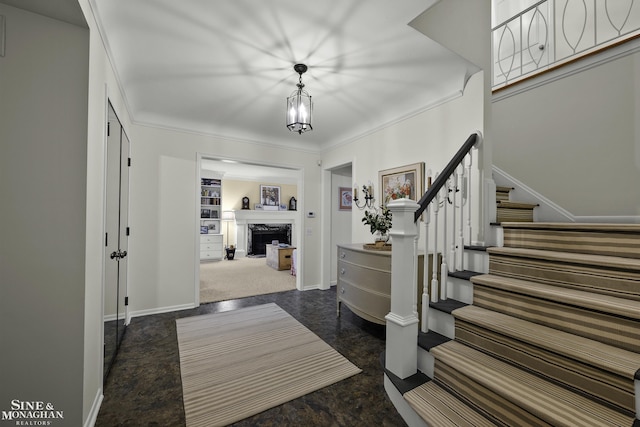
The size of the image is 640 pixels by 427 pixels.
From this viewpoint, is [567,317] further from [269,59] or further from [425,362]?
[269,59]

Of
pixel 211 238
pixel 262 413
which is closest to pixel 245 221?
pixel 211 238

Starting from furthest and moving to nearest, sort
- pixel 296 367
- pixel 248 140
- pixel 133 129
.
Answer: pixel 248 140, pixel 133 129, pixel 296 367

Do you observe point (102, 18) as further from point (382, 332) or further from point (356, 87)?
point (382, 332)

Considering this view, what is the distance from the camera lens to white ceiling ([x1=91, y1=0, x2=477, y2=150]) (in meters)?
1.66

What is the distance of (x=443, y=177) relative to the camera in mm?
1882

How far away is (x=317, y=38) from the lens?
190 centimetres

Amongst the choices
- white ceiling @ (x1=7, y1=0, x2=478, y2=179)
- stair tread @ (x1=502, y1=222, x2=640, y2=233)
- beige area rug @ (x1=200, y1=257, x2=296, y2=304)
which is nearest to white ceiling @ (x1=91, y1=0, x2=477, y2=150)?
white ceiling @ (x1=7, y1=0, x2=478, y2=179)

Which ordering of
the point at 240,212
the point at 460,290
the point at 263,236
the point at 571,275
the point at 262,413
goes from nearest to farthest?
the point at 571,275 → the point at 262,413 → the point at 460,290 → the point at 240,212 → the point at 263,236

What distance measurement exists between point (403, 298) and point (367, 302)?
39.9 inches

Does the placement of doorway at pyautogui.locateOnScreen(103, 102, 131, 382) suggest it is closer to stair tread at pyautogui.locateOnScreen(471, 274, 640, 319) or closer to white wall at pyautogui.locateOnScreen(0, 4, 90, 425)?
white wall at pyautogui.locateOnScreen(0, 4, 90, 425)

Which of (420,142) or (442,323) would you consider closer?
(442,323)

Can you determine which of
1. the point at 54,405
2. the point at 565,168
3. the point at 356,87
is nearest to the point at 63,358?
the point at 54,405

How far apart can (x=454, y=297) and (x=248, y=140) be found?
344 cm

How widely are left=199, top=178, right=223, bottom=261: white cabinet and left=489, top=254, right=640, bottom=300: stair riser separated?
6.84 metres
